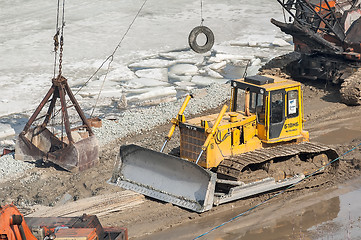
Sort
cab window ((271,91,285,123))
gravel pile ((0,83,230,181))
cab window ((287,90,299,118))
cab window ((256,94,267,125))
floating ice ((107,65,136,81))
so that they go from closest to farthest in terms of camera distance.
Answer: cab window ((271,91,285,123)) → cab window ((256,94,267,125)) → cab window ((287,90,299,118)) → gravel pile ((0,83,230,181)) → floating ice ((107,65,136,81))

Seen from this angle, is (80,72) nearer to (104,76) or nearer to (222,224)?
(104,76)

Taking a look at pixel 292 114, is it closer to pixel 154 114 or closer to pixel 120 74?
pixel 154 114

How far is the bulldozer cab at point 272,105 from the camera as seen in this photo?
11.4 metres

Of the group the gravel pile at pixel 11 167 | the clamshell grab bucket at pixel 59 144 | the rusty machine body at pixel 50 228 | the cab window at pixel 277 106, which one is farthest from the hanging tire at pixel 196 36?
the rusty machine body at pixel 50 228

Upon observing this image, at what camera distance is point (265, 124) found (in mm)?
11469

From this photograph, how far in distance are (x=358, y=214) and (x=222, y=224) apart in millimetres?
2469

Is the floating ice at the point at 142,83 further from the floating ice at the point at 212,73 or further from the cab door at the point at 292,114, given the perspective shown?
the cab door at the point at 292,114

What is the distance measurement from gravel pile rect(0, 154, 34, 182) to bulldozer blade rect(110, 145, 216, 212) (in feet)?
9.07

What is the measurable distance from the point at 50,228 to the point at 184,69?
1481 centimetres

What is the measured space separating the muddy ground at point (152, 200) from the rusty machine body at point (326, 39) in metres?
1.37

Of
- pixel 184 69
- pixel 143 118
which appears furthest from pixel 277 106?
pixel 184 69

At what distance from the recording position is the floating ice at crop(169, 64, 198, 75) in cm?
2231

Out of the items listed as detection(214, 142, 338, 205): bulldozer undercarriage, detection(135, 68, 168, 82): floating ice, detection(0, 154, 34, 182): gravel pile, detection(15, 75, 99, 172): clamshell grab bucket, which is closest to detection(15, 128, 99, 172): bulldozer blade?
detection(15, 75, 99, 172): clamshell grab bucket

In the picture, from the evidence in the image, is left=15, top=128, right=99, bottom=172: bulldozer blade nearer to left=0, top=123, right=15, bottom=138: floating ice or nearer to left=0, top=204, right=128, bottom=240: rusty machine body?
left=0, top=123, right=15, bottom=138: floating ice
